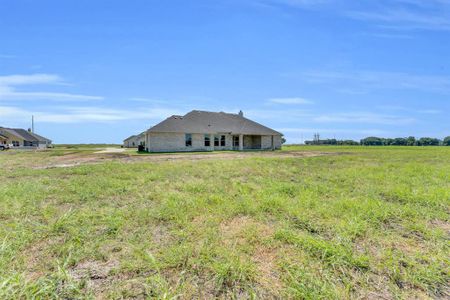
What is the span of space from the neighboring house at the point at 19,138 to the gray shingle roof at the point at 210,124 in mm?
43515

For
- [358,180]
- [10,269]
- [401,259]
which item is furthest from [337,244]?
[358,180]

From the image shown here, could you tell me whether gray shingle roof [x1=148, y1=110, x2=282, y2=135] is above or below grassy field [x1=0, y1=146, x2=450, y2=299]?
above

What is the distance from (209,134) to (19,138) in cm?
4880

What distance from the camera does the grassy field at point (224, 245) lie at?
2402mm

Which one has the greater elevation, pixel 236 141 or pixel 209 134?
pixel 209 134

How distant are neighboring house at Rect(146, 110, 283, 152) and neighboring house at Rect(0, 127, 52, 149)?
43.3 m

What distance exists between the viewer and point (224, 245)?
127 inches

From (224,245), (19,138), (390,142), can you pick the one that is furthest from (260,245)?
(390,142)

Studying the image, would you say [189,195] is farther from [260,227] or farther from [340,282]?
[340,282]

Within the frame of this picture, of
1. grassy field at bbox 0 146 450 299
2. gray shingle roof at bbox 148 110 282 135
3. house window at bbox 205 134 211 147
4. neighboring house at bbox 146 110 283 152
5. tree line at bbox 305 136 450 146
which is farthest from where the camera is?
tree line at bbox 305 136 450 146

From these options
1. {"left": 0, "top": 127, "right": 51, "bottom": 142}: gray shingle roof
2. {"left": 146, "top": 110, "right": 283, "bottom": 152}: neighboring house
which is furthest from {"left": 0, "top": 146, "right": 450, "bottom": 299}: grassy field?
{"left": 0, "top": 127, "right": 51, "bottom": 142}: gray shingle roof

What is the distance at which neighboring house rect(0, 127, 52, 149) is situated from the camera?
174 feet

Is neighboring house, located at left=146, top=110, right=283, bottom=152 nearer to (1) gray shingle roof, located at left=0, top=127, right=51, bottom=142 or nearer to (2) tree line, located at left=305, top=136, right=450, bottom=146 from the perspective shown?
(2) tree line, located at left=305, top=136, right=450, bottom=146

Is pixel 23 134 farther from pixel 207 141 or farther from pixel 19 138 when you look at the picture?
pixel 207 141
